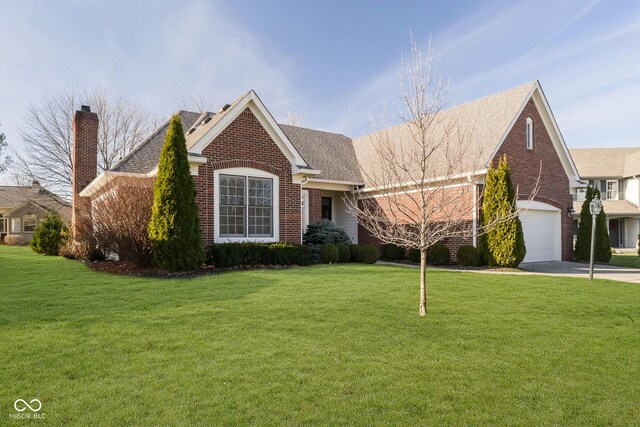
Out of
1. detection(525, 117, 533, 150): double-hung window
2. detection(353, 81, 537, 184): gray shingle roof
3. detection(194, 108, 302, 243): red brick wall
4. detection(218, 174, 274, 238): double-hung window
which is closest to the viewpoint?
detection(194, 108, 302, 243): red brick wall

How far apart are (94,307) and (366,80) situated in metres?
17.6

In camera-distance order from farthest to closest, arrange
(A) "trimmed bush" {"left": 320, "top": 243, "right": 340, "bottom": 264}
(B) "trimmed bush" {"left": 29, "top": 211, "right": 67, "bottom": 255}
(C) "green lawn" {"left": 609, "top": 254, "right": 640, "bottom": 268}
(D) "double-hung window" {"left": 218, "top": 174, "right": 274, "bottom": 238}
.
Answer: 1. (B) "trimmed bush" {"left": 29, "top": 211, "right": 67, "bottom": 255}
2. (C) "green lawn" {"left": 609, "top": 254, "right": 640, "bottom": 268}
3. (A) "trimmed bush" {"left": 320, "top": 243, "right": 340, "bottom": 264}
4. (D) "double-hung window" {"left": 218, "top": 174, "right": 274, "bottom": 238}

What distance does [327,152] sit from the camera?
20422 mm

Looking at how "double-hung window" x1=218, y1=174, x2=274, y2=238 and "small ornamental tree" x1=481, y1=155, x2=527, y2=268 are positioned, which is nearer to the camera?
A: "double-hung window" x1=218, y1=174, x2=274, y2=238

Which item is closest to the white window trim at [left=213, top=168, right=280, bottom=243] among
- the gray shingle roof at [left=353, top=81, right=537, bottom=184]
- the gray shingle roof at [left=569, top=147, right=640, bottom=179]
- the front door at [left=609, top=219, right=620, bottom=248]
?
the gray shingle roof at [left=353, top=81, right=537, bottom=184]

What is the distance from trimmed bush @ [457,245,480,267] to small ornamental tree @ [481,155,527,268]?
0.56 meters

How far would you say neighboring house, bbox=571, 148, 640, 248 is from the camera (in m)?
30.0

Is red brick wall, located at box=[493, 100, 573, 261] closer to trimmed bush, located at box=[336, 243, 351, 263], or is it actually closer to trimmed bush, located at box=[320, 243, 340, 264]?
trimmed bush, located at box=[336, 243, 351, 263]

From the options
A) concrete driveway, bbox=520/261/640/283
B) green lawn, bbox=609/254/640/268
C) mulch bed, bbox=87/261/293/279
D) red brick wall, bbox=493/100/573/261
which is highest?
red brick wall, bbox=493/100/573/261

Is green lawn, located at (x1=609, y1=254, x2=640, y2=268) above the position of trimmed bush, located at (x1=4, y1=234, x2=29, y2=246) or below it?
below

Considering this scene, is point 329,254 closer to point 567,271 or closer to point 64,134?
point 567,271

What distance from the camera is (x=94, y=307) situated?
646 cm

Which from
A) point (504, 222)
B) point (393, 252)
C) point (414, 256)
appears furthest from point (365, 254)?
point (504, 222)

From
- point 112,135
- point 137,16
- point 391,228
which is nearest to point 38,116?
point 112,135
